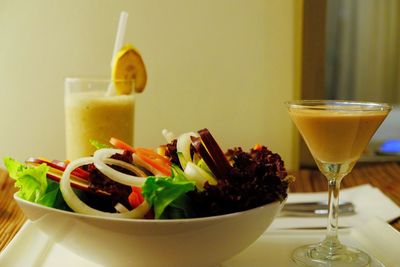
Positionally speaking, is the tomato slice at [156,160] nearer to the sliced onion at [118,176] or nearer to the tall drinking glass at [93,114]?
the sliced onion at [118,176]

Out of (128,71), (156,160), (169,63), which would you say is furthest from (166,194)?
(169,63)

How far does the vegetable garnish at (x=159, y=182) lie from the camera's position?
24.0 inches

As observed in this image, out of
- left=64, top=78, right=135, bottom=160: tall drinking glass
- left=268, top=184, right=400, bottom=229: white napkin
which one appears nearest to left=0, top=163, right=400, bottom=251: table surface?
left=268, top=184, right=400, bottom=229: white napkin

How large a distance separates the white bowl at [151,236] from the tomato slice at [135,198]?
52 millimetres

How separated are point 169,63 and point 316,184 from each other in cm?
72

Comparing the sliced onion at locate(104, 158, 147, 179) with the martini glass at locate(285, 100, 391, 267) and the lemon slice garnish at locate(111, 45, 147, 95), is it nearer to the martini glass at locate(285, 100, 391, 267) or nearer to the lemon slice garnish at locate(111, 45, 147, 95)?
the martini glass at locate(285, 100, 391, 267)

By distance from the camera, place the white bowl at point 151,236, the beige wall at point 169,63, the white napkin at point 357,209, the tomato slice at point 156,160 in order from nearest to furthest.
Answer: the white bowl at point 151,236 → the tomato slice at point 156,160 → the white napkin at point 357,209 → the beige wall at point 169,63

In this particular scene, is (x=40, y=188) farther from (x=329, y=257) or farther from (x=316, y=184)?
(x=316, y=184)

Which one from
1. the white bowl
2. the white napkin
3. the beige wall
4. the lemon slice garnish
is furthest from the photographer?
the beige wall

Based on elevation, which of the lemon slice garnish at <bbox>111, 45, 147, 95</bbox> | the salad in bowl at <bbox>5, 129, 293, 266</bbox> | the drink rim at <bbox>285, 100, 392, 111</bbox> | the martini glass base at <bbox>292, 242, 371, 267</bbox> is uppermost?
the lemon slice garnish at <bbox>111, 45, 147, 95</bbox>

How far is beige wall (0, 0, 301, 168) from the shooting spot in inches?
68.9

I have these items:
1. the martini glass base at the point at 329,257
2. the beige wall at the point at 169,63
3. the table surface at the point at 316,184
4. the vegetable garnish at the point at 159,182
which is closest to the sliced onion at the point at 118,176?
the vegetable garnish at the point at 159,182

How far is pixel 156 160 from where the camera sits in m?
0.71

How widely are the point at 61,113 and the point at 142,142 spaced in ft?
0.99
